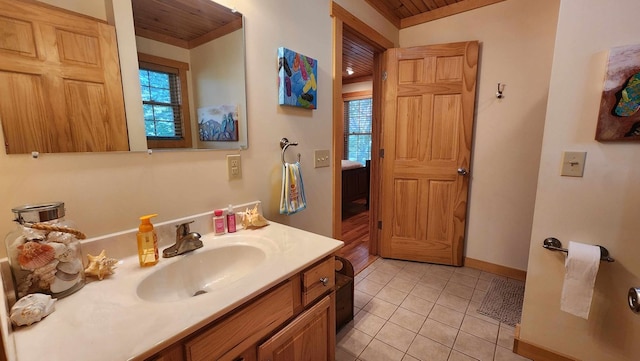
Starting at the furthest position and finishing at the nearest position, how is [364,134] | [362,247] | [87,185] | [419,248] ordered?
1. [364,134]
2. [362,247]
3. [419,248]
4. [87,185]

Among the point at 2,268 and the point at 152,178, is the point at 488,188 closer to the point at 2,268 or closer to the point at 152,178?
the point at 152,178

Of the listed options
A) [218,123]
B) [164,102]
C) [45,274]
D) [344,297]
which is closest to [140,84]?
[164,102]

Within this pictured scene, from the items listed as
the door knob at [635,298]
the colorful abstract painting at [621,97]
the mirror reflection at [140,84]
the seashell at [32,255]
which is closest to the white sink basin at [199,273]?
the seashell at [32,255]

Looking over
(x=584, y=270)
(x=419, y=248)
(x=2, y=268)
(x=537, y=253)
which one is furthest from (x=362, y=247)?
A: (x=2, y=268)

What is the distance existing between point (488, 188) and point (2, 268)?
281 centimetres

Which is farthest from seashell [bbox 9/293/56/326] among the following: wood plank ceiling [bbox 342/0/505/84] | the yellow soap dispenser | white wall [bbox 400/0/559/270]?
white wall [bbox 400/0/559/270]

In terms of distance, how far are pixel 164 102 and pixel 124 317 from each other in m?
0.79

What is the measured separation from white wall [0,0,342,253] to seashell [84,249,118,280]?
0.44ft

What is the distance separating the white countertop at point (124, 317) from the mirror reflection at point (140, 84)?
457 mm

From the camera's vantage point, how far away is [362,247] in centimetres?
295

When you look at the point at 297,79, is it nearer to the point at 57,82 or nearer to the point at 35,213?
the point at 57,82

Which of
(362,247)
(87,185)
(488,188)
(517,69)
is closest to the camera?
(87,185)

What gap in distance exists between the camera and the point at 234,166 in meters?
1.28

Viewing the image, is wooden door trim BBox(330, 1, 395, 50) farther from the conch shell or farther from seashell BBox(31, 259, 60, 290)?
seashell BBox(31, 259, 60, 290)
